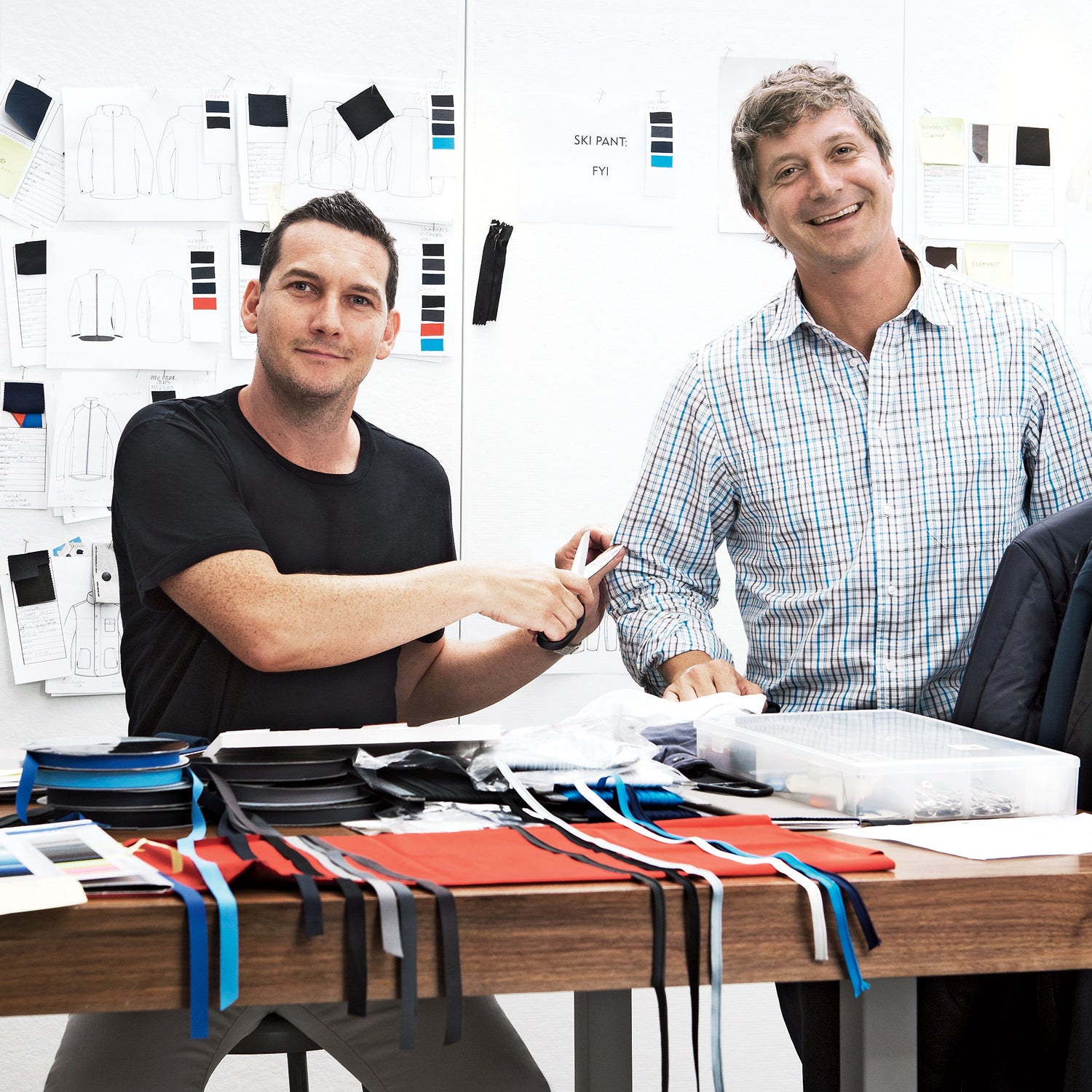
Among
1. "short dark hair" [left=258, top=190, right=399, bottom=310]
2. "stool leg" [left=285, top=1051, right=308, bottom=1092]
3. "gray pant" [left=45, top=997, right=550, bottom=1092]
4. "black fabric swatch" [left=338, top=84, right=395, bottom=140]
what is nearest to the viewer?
"gray pant" [left=45, top=997, right=550, bottom=1092]

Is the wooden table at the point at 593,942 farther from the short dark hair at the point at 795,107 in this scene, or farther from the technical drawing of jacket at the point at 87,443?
the technical drawing of jacket at the point at 87,443

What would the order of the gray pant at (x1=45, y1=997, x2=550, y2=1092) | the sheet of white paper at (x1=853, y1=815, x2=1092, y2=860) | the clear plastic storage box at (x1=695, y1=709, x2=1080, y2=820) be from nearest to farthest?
the sheet of white paper at (x1=853, y1=815, x2=1092, y2=860)
the clear plastic storage box at (x1=695, y1=709, x2=1080, y2=820)
the gray pant at (x1=45, y1=997, x2=550, y2=1092)

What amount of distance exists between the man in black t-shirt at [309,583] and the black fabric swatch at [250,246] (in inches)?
25.2

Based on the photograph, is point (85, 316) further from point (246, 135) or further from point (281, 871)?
point (281, 871)

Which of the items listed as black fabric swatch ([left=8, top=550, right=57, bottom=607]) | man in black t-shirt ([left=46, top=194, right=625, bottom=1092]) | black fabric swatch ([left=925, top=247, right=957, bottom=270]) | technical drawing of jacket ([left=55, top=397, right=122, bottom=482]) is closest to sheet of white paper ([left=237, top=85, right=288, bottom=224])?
technical drawing of jacket ([left=55, top=397, right=122, bottom=482])

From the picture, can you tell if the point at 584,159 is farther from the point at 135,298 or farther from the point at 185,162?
the point at 135,298

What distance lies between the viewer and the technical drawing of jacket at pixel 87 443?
2.36m

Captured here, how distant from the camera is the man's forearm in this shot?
5.60 ft

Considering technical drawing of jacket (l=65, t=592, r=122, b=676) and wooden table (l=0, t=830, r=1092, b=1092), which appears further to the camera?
technical drawing of jacket (l=65, t=592, r=122, b=676)

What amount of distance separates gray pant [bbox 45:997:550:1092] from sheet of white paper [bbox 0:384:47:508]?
1.40 metres

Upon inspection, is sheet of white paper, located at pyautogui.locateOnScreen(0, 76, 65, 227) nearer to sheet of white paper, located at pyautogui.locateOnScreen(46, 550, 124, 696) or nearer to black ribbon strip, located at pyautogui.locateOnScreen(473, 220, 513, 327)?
sheet of white paper, located at pyautogui.locateOnScreen(46, 550, 124, 696)

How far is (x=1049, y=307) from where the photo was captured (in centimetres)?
262

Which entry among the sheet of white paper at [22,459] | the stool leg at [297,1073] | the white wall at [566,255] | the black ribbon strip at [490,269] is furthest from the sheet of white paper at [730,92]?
the stool leg at [297,1073]

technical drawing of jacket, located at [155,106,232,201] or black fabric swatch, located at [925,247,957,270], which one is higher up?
technical drawing of jacket, located at [155,106,232,201]
